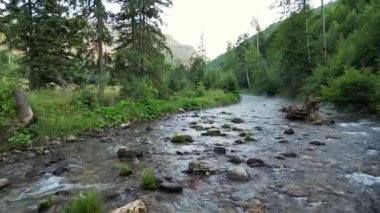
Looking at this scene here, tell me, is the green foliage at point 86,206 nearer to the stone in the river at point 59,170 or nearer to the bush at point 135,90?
the stone in the river at point 59,170

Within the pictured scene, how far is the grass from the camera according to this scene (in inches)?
563

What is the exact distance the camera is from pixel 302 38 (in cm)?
3897

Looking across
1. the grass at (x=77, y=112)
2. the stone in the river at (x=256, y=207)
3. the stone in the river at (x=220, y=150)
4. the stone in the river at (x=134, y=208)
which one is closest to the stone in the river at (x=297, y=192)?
the stone in the river at (x=256, y=207)

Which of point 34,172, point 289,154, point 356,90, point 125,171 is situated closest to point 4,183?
point 34,172

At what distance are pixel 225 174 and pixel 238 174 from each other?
398mm

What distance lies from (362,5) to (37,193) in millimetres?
50077

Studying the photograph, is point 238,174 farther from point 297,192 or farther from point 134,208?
point 134,208

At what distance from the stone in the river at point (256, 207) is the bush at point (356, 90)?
15.0 metres

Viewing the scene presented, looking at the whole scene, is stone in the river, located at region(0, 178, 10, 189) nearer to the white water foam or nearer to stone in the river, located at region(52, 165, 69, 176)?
stone in the river, located at region(52, 165, 69, 176)

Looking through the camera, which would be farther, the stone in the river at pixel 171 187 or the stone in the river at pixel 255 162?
the stone in the river at pixel 255 162

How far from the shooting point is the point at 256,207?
6566mm

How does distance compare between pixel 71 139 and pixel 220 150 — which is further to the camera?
pixel 71 139

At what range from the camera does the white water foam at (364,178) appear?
790cm

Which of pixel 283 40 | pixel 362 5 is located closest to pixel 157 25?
pixel 283 40
